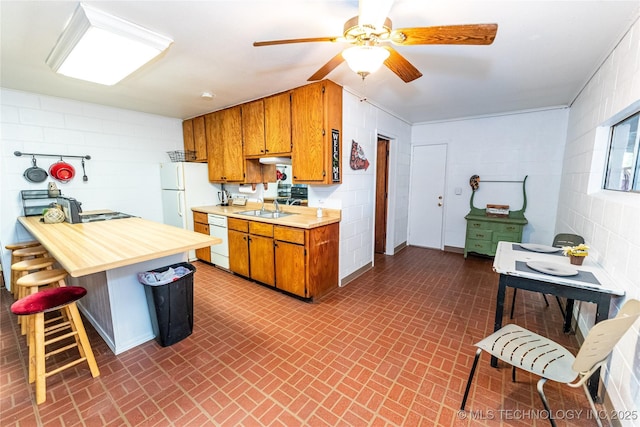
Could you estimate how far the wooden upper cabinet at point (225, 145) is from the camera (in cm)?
386

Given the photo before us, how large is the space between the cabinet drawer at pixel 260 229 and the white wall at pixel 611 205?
2851mm

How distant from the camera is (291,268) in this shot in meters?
2.95

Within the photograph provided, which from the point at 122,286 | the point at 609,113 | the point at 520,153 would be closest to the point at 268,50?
the point at 122,286

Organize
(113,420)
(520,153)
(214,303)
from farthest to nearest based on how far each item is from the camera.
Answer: (520,153)
(214,303)
(113,420)

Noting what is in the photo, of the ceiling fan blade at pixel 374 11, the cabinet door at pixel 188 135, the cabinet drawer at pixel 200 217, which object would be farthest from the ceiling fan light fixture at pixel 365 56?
the cabinet door at pixel 188 135

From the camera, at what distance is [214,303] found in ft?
9.51

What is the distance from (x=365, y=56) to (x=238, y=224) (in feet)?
8.54

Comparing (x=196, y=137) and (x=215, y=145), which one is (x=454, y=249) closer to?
(x=215, y=145)

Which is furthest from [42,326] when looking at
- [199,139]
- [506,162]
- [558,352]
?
[506,162]

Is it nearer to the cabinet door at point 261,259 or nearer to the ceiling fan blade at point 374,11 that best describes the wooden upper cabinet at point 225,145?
the cabinet door at point 261,259

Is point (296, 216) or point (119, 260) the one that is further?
point (296, 216)

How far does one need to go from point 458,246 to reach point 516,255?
9.20 ft

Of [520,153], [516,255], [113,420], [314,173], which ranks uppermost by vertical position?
[520,153]

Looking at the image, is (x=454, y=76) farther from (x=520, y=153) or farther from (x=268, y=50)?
(x=520, y=153)
